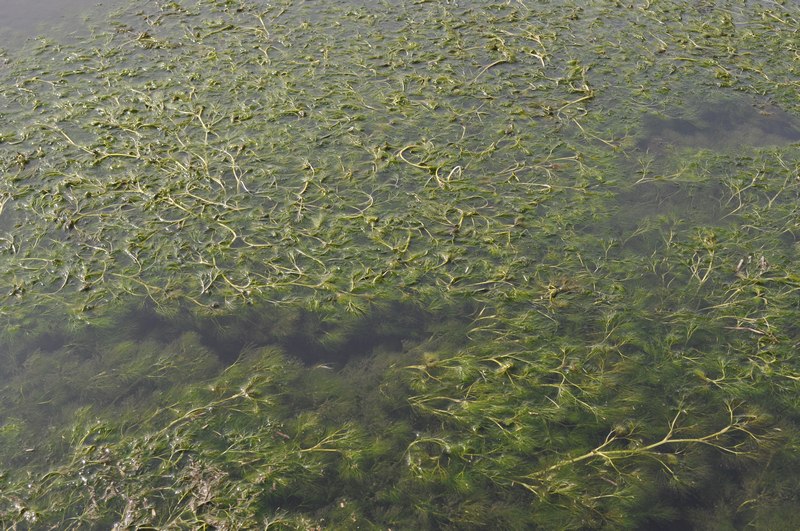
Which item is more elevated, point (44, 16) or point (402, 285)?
point (44, 16)

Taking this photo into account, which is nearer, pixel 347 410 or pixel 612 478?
pixel 612 478

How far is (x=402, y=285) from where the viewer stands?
385 centimetres

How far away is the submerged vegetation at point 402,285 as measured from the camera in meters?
2.97

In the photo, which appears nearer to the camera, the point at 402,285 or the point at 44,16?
the point at 402,285

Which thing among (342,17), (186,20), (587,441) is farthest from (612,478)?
(186,20)

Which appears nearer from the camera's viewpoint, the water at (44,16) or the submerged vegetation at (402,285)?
the submerged vegetation at (402,285)

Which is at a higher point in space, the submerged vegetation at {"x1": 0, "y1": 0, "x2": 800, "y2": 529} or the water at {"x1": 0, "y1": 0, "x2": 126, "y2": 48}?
the water at {"x1": 0, "y1": 0, "x2": 126, "y2": 48}

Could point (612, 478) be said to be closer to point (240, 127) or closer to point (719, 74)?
point (240, 127)

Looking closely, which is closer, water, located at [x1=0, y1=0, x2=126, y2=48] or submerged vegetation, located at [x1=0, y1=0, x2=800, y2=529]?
submerged vegetation, located at [x1=0, y1=0, x2=800, y2=529]

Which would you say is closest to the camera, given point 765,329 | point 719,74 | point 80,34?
point 765,329

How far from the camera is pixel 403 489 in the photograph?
117 inches

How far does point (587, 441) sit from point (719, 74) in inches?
171

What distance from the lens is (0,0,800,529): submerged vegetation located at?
9.75 feet

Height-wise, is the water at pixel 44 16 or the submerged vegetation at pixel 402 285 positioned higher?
the water at pixel 44 16
